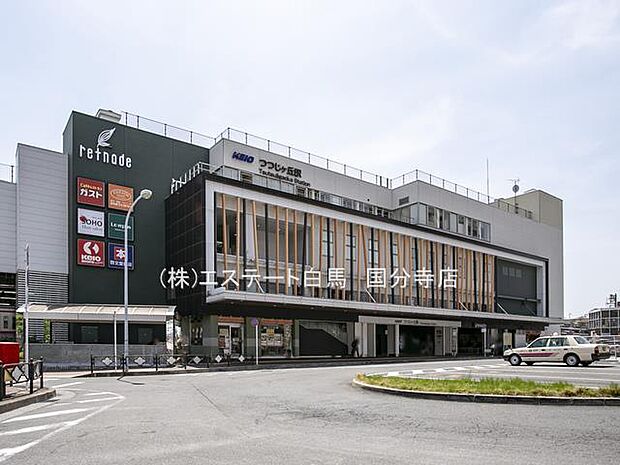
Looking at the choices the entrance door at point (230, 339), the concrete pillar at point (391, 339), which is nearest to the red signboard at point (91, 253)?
the entrance door at point (230, 339)

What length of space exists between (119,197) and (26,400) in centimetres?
2743

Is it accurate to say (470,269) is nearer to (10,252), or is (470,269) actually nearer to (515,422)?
(10,252)

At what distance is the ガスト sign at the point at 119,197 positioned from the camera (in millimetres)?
39844

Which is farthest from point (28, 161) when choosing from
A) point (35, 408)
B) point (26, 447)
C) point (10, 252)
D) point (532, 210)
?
point (532, 210)

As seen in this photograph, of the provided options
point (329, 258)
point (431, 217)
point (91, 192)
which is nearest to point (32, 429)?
point (91, 192)

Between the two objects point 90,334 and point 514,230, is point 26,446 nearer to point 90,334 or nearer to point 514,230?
point 90,334

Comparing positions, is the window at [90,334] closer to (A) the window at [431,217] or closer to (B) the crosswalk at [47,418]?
(B) the crosswalk at [47,418]

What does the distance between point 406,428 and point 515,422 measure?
6.59 feet

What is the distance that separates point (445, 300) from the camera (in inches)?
2077

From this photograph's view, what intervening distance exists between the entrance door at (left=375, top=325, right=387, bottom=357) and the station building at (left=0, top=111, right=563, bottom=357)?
134 mm

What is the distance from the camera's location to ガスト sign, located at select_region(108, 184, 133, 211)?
39844 mm

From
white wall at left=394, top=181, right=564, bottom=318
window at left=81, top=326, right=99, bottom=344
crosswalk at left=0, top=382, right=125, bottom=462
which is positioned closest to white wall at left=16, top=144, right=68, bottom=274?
window at left=81, top=326, right=99, bottom=344

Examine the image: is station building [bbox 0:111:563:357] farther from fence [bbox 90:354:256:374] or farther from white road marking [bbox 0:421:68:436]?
white road marking [bbox 0:421:68:436]

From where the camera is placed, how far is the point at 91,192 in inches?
1537
